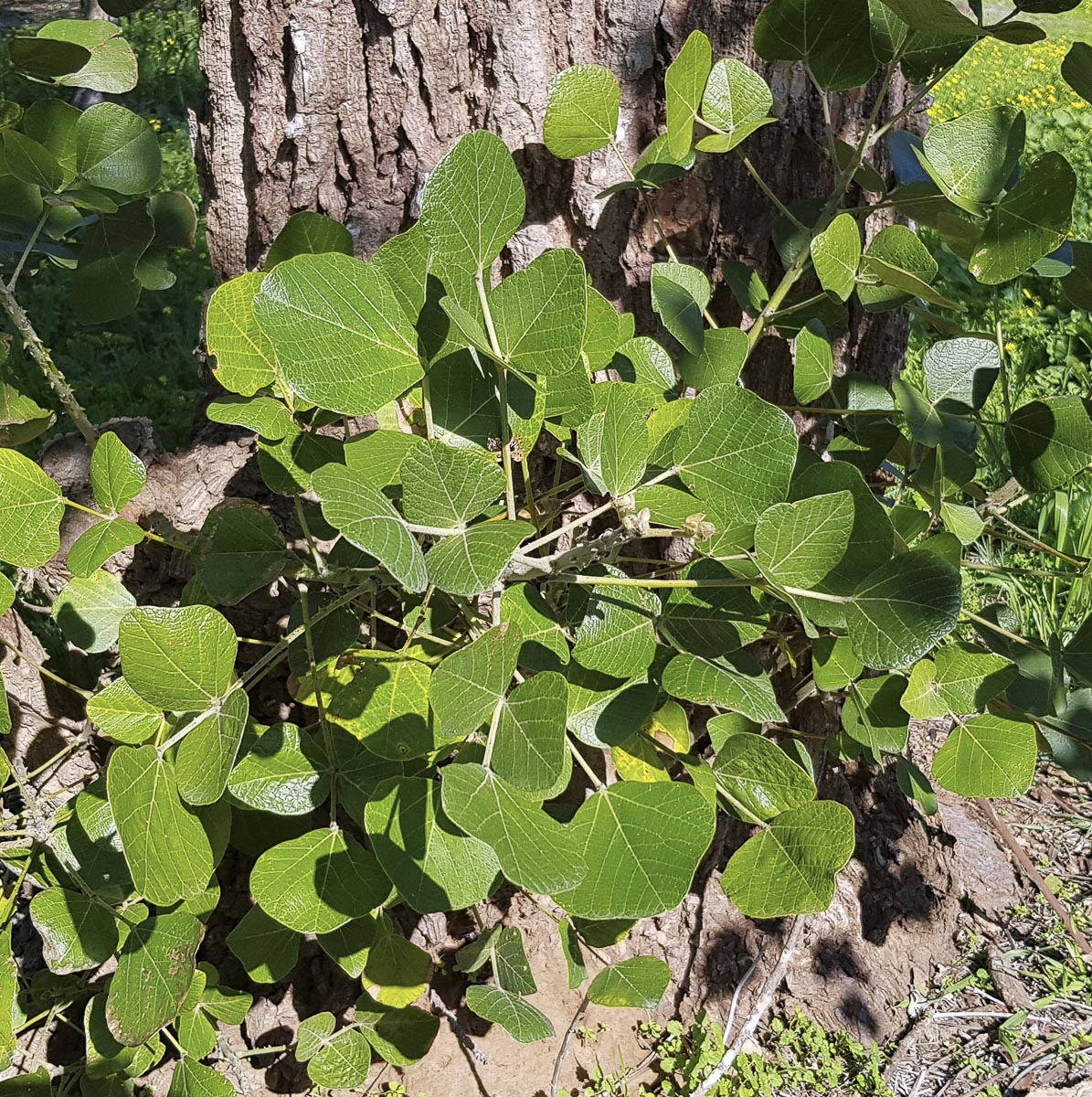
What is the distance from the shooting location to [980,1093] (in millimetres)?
1589

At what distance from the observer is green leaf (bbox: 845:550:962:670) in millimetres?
736

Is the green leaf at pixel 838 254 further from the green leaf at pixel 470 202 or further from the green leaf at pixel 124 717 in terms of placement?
the green leaf at pixel 124 717

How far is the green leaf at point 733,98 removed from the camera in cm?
103

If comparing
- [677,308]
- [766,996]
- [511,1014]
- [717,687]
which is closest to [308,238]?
[677,308]

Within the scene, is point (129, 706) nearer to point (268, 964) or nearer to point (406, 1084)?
point (268, 964)

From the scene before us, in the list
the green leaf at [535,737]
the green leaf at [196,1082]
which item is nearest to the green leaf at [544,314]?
the green leaf at [535,737]

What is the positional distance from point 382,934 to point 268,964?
14 cm

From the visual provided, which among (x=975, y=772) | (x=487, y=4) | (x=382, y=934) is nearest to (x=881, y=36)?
(x=487, y=4)

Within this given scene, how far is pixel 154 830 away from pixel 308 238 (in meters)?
0.57

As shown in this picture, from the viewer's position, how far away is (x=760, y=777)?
938 millimetres

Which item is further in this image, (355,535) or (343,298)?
(343,298)

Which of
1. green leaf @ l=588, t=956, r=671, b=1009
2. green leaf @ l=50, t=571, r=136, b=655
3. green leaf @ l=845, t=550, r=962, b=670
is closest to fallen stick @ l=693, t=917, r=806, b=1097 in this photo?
green leaf @ l=588, t=956, r=671, b=1009

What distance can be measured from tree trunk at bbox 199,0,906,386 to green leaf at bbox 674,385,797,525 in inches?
22.1

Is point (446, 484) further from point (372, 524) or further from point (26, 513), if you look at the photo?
point (26, 513)
